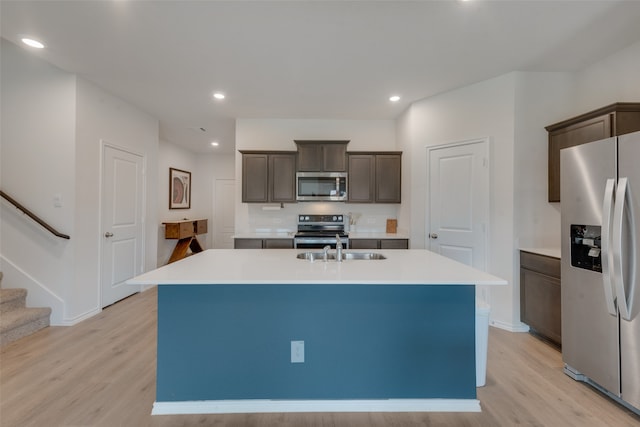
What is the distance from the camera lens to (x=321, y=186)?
14.1 feet

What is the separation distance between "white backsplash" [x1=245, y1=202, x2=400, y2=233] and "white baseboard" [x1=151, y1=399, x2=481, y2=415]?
2975 millimetres

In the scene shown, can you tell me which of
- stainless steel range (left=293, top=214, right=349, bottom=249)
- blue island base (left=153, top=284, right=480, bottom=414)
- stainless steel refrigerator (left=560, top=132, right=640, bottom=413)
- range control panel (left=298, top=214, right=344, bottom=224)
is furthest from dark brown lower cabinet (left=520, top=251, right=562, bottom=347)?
range control panel (left=298, top=214, right=344, bottom=224)

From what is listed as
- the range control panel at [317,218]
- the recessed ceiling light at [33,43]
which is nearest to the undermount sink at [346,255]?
the range control panel at [317,218]

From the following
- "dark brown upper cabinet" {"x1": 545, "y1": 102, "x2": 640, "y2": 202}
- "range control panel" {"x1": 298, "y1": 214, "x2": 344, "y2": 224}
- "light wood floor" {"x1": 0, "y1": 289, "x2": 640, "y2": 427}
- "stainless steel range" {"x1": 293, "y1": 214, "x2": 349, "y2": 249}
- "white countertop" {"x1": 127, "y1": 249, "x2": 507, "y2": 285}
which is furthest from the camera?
"range control panel" {"x1": 298, "y1": 214, "x2": 344, "y2": 224}

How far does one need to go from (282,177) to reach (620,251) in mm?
3625

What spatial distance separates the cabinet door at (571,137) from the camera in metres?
2.38

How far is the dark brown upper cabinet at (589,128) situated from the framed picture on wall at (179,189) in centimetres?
652

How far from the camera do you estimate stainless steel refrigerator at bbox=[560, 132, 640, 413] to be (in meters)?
1.74

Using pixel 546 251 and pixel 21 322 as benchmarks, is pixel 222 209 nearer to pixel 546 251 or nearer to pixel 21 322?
pixel 21 322

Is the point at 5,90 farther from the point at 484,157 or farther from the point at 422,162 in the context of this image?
the point at 484,157

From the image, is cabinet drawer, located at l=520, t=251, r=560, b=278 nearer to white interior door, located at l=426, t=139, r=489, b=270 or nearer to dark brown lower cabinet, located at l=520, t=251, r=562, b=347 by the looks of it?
dark brown lower cabinet, located at l=520, t=251, r=562, b=347

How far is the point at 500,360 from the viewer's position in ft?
7.97

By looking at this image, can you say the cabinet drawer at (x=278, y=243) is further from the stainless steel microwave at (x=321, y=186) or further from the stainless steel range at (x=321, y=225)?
the stainless steel microwave at (x=321, y=186)

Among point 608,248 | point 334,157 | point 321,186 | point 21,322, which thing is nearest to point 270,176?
point 321,186
